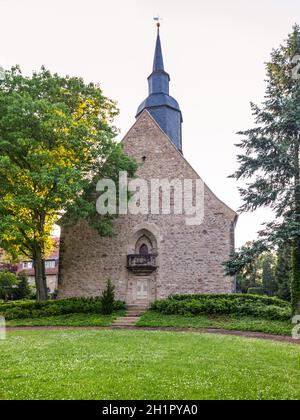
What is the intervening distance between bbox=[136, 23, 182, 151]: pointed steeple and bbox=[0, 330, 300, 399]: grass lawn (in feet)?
64.1

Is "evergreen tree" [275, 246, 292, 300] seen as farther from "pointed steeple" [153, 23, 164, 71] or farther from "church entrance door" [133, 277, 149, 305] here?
"pointed steeple" [153, 23, 164, 71]

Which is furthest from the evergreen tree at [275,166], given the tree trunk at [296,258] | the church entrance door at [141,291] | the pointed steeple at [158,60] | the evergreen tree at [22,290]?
the evergreen tree at [22,290]

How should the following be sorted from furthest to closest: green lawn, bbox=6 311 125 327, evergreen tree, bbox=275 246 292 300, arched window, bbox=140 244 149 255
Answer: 1. evergreen tree, bbox=275 246 292 300
2. arched window, bbox=140 244 149 255
3. green lawn, bbox=6 311 125 327

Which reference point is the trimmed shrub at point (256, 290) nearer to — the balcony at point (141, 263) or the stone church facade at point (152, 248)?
the stone church facade at point (152, 248)

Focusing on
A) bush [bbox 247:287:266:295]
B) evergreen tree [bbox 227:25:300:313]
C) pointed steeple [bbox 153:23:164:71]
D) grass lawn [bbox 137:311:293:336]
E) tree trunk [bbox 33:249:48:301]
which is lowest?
bush [bbox 247:287:266:295]

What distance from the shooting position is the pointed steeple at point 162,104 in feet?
90.0

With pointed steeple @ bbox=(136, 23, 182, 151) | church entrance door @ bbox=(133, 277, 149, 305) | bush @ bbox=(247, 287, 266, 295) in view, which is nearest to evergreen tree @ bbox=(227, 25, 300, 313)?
church entrance door @ bbox=(133, 277, 149, 305)

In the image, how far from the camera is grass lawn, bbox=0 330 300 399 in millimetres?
5738

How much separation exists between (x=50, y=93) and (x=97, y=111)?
291 centimetres

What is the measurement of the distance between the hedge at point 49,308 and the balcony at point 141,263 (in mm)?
Result: 2489

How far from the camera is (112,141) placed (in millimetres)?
18703

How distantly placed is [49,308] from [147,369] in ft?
40.6

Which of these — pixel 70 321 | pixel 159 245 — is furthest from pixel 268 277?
pixel 70 321

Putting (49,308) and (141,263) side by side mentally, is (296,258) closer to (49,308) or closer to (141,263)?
(141,263)
